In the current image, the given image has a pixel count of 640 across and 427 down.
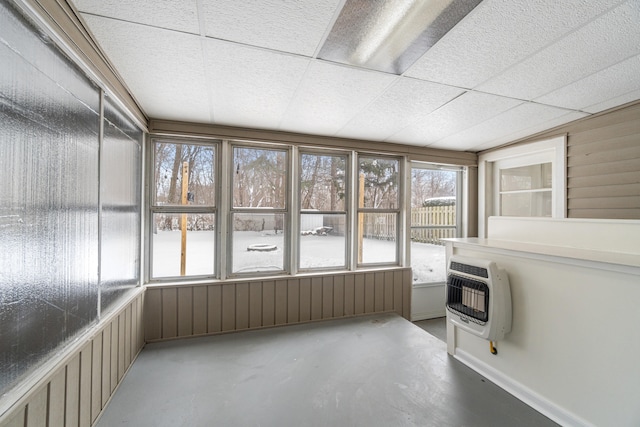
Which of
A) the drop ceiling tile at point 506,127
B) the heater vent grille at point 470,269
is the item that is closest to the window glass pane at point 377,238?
the drop ceiling tile at point 506,127

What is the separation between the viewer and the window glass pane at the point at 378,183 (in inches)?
144

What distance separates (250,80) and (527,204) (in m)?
3.65

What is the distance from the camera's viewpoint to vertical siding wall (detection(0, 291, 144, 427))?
3.76ft

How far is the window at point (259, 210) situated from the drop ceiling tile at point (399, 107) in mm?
982

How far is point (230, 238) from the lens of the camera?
3.09m

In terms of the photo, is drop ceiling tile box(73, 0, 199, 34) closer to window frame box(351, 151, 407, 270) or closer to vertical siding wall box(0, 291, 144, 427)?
vertical siding wall box(0, 291, 144, 427)

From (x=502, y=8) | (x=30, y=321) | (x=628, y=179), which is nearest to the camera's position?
(x=30, y=321)

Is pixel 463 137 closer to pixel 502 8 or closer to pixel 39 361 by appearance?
pixel 502 8

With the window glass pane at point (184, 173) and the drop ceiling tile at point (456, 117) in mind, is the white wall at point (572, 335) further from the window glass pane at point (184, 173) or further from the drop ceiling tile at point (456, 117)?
the window glass pane at point (184, 173)

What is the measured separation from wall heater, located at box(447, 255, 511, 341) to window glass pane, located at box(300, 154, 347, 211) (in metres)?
1.68

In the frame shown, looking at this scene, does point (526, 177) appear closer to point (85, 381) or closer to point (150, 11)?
point (150, 11)

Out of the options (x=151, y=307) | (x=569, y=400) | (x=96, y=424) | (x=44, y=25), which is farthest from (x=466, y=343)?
(x=44, y=25)

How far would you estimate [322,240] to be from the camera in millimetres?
3504

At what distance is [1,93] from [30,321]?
95 centimetres
